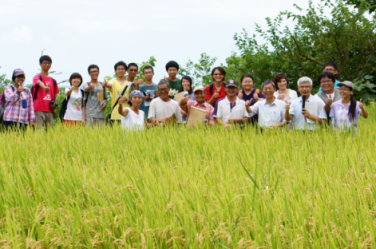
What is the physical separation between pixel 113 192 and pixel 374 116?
815 centimetres

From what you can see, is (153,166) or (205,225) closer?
(205,225)

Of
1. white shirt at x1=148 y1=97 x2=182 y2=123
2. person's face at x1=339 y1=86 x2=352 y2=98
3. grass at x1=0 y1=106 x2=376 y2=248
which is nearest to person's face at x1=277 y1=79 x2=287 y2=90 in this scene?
person's face at x1=339 y1=86 x2=352 y2=98

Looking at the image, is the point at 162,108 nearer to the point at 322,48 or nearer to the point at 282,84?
the point at 282,84

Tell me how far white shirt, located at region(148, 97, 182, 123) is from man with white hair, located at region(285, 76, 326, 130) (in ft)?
4.76

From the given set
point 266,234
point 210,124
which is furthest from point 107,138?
point 266,234

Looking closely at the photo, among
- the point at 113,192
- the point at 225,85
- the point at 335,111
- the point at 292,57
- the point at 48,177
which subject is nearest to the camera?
the point at 113,192

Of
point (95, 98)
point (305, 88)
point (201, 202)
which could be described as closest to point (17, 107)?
point (95, 98)

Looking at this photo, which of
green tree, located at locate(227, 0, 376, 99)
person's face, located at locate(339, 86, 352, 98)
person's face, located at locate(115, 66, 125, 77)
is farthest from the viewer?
green tree, located at locate(227, 0, 376, 99)

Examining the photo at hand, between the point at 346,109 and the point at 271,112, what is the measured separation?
0.86 metres

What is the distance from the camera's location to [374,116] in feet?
33.8

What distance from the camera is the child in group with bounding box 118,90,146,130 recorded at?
6420 mm

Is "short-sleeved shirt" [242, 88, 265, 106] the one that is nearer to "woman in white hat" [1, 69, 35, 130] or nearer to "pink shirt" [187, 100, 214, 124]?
"pink shirt" [187, 100, 214, 124]

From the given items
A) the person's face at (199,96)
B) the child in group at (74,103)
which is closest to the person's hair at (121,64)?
the child in group at (74,103)

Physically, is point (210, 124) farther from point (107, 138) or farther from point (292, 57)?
point (292, 57)
